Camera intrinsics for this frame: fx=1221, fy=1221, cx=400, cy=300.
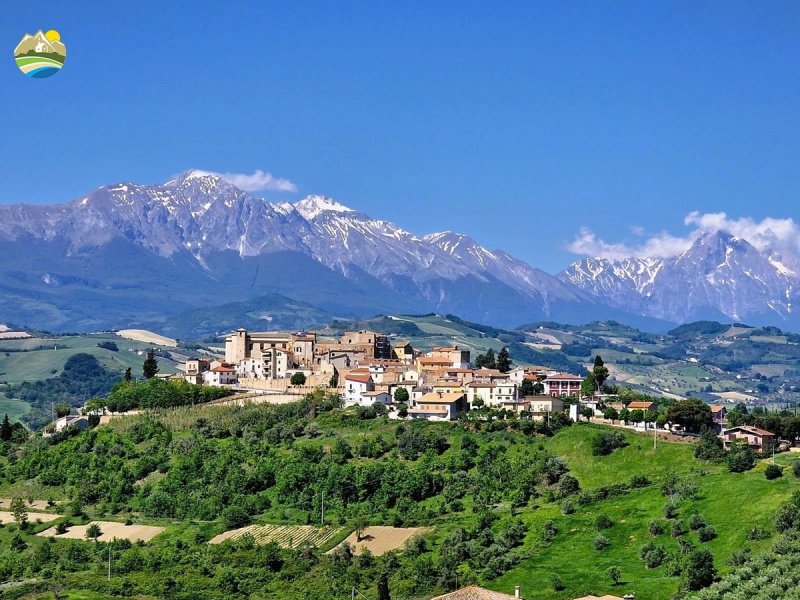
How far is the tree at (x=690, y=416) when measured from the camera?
9975 cm

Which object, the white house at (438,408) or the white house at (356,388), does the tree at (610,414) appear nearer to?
the white house at (438,408)

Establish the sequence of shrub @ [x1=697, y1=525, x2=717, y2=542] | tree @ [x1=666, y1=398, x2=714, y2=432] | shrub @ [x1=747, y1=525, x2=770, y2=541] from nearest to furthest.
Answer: shrub @ [x1=747, y1=525, x2=770, y2=541] → shrub @ [x1=697, y1=525, x2=717, y2=542] → tree @ [x1=666, y1=398, x2=714, y2=432]

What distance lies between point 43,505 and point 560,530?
47.2 meters

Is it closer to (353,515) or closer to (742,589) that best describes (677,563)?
(742,589)

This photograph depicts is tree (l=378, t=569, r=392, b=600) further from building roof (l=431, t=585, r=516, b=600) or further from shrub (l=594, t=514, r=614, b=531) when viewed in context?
shrub (l=594, t=514, r=614, b=531)

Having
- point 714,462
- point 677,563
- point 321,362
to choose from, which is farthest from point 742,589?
point 321,362

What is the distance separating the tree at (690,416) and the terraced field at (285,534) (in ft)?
101

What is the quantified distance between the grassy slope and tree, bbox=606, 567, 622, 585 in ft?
1.00

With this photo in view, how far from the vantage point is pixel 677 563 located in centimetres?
6700

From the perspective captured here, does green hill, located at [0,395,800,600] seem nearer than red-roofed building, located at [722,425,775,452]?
Yes

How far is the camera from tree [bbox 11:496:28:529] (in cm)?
9492

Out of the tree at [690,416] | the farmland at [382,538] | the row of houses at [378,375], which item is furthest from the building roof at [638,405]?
the farmland at [382,538]

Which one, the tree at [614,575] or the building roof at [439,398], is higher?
the building roof at [439,398]

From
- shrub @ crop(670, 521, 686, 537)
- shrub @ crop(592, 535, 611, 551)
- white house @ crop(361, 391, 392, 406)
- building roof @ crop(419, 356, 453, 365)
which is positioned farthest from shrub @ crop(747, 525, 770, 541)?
building roof @ crop(419, 356, 453, 365)
